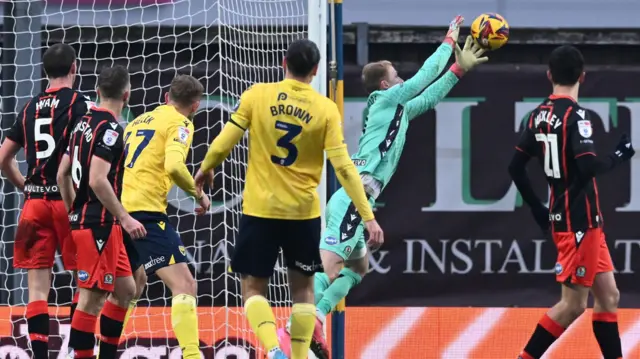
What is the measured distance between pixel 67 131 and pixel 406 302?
15.7 feet

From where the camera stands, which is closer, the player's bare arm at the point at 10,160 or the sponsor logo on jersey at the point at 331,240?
the player's bare arm at the point at 10,160

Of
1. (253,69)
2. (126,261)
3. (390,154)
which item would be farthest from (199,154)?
(126,261)

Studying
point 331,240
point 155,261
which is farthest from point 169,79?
point 155,261

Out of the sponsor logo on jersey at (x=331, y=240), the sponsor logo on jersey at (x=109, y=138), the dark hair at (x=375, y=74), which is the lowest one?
the sponsor logo on jersey at (x=331, y=240)

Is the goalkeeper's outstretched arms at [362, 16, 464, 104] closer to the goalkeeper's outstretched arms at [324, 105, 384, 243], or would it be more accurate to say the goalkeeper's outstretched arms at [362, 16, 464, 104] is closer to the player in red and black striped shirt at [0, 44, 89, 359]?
the goalkeeper's outstretched arms at [324, 105, 384, 243]

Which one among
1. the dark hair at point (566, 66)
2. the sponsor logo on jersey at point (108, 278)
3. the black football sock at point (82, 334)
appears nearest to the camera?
the sponsor logo on jersey at point (108, 278)

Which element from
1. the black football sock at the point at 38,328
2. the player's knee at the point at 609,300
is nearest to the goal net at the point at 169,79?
the black football sock at the point at 38,328

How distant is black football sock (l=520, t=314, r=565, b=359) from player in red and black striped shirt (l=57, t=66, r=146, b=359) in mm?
2507

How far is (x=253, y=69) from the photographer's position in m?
9.89

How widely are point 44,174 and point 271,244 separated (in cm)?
165

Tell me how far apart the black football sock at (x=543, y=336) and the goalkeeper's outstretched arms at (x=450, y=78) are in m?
1.84

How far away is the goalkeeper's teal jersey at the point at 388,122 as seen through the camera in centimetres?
844

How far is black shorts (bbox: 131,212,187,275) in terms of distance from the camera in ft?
25.5

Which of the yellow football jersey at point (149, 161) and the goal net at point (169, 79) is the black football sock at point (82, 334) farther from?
the goal net at point (169, 79)
